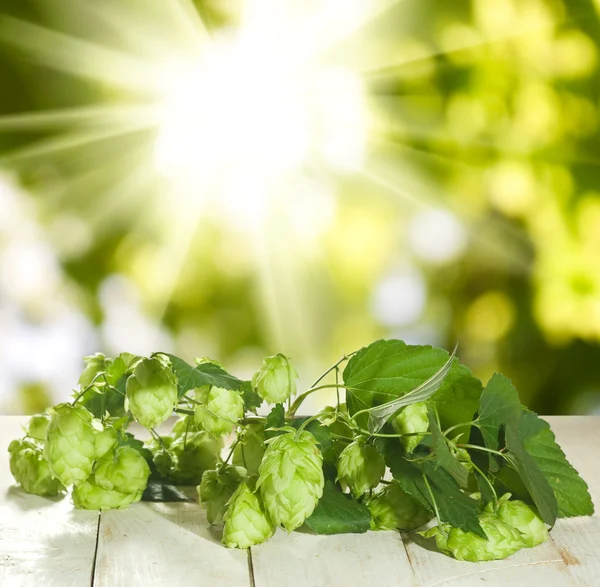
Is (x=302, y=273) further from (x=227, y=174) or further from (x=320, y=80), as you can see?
(x=320, y=80)

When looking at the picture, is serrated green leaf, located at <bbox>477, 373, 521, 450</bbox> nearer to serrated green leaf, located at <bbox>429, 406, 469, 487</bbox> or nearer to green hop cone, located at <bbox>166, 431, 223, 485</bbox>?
serrated green leaf, located at <bbox>429, 406, 469, 487</bbox>

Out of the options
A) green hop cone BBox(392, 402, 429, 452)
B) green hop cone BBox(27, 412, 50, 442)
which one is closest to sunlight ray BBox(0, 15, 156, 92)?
green hop cone BBox(27, 412, 50, 442)

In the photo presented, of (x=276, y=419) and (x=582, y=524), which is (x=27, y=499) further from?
(x=582, y=524)

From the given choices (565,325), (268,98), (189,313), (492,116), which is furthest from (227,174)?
(565,325)

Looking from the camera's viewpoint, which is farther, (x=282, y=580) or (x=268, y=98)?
(x=268, y=98)

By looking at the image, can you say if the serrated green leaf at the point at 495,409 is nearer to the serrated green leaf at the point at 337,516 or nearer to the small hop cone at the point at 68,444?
the serrated green leaf at the point at 337,516
